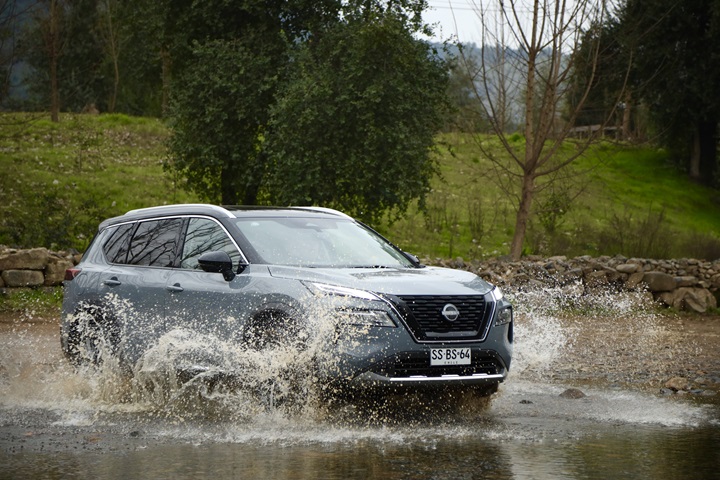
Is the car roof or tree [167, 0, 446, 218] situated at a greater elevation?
tree [167, 0, 446, 218]

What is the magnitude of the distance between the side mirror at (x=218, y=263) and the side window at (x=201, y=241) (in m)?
0.32

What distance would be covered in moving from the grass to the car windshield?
1246 centimetres

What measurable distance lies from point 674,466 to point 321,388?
2.60 meters

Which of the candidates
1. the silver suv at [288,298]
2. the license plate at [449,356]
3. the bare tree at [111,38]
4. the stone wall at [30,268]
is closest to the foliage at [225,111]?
the stone wall at [30,268]

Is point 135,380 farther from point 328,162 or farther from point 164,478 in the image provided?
point 328,162

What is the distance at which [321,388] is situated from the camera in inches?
301

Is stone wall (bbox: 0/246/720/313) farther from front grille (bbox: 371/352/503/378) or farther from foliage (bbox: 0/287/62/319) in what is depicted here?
front grille (bbox: 371/352/503/378)

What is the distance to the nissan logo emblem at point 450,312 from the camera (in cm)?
793

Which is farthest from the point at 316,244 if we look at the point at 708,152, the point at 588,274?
the point at 708,152

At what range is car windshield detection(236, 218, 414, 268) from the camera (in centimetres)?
877

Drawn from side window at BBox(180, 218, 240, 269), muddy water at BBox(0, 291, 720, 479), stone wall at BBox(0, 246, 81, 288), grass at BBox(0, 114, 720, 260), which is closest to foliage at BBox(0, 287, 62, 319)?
stone wall at BBox(0, 246, 81, 288)

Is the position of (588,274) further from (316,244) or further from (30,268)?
(316,244)

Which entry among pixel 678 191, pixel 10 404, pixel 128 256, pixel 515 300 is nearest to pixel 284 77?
pixel 515 300

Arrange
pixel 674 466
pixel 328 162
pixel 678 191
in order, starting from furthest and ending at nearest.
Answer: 1. pixel 678 191
2. pixel 328 162
3. pixel 674 466
